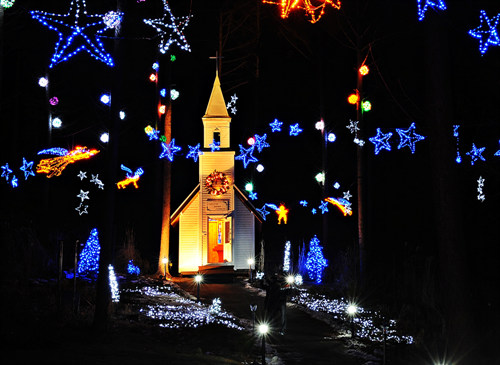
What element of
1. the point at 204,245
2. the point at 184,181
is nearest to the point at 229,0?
the point at 184,181

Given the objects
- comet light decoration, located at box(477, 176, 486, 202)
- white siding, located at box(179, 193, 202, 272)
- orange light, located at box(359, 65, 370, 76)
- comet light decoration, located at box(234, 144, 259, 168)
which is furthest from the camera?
comet light decoration, located at box(234, 144, 259, 168)

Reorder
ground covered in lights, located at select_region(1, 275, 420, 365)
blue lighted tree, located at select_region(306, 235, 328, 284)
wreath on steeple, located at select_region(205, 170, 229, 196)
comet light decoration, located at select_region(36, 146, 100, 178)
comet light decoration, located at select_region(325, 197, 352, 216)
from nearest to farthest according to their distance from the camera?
ground covered in lights, located at select_region(1, 275, 420, 365)
comet light decoration, located at select_region(36, 146, 100, 178)
blue lighted tree, located at select_region(306, 235, 328, 284)
comet light decoration, located at select_region(325, 197, 352, 216)
wreath on steeple, located at select_region(205, 170, 229, 196)

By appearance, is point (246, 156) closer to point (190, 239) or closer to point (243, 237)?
point (243, 237)

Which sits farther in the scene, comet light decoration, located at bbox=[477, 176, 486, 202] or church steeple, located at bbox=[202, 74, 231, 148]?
church steeple, located at bbox=[202, 74, 231, 148]

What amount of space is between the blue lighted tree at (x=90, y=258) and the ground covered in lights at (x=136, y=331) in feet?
4.90

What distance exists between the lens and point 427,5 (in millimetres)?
10625

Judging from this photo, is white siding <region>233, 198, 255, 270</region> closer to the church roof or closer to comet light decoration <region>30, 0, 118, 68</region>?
the church roof

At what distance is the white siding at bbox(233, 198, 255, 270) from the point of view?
93.8 feet

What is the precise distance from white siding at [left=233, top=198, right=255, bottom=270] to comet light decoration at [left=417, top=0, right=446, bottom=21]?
61.7ft

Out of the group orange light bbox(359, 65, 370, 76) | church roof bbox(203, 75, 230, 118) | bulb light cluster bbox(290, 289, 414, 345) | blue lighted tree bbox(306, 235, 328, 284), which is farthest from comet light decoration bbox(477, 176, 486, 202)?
church roof bbox(203, 75, 230, 118)

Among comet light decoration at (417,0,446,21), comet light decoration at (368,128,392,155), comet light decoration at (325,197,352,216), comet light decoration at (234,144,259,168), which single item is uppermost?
comet light decoration at (234,144,259,168)

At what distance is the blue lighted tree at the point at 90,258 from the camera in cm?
1906

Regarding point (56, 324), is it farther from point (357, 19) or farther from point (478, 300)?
point (357, 19)

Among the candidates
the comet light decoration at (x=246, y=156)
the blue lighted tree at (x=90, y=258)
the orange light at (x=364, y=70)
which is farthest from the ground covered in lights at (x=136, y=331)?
the comet light decoration at (x=246, y=156)
